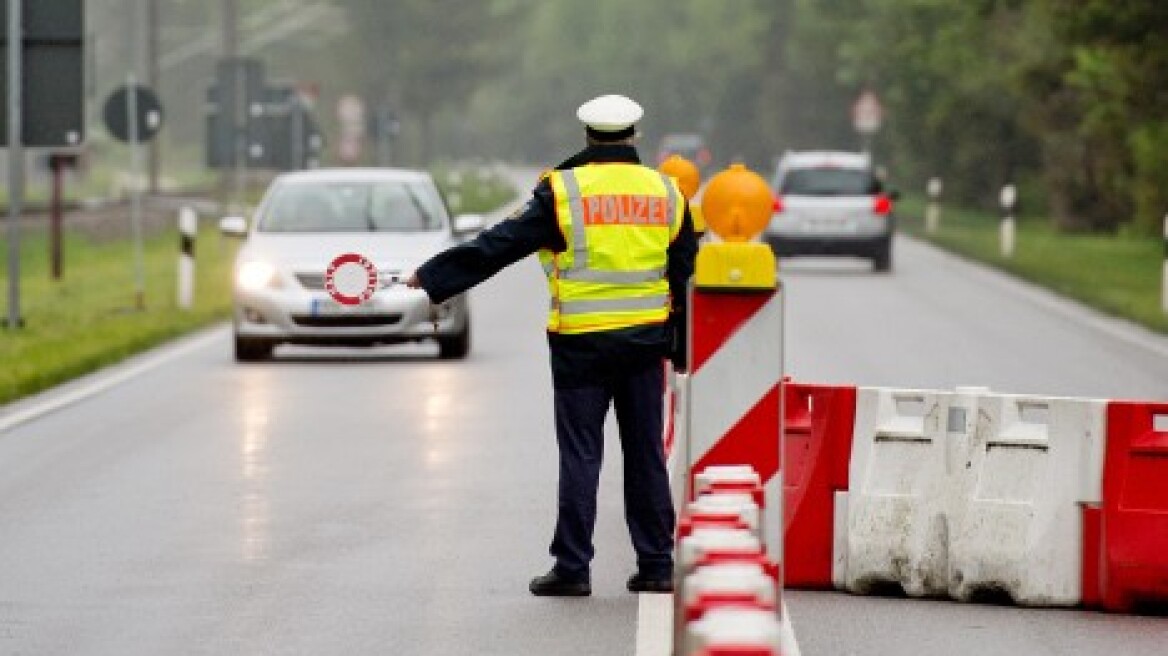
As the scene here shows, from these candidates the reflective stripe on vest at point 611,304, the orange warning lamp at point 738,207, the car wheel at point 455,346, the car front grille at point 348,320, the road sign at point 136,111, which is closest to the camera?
the orange warning lamp at point 738,207

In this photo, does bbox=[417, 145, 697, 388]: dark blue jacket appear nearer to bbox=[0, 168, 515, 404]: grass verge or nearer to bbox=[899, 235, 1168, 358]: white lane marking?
bbox=[0, 168, 515, 404]: grass verge

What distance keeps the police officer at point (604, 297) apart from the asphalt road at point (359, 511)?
0.26m

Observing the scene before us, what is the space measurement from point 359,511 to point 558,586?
267cm

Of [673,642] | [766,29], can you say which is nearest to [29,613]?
[673,642]

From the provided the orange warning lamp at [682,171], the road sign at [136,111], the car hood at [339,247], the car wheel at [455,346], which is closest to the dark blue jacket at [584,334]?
the orange warning lamp at [682,171]

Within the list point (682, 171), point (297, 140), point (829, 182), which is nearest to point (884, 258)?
point (829, 182)

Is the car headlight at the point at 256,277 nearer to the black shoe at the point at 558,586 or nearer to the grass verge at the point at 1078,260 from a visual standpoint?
the grass verge at the point at 1078,260

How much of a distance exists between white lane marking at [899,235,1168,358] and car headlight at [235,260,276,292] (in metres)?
6.49

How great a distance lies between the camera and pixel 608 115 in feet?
34.7

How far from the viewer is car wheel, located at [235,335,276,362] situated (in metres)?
23.4

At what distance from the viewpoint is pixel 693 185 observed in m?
15.0

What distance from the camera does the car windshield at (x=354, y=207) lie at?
81.0ft

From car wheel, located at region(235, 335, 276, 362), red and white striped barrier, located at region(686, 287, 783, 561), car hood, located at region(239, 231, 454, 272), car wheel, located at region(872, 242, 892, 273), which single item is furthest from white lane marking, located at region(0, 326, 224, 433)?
car wheel, located at region(872, 242, 892, 273)

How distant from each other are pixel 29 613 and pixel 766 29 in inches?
5184
